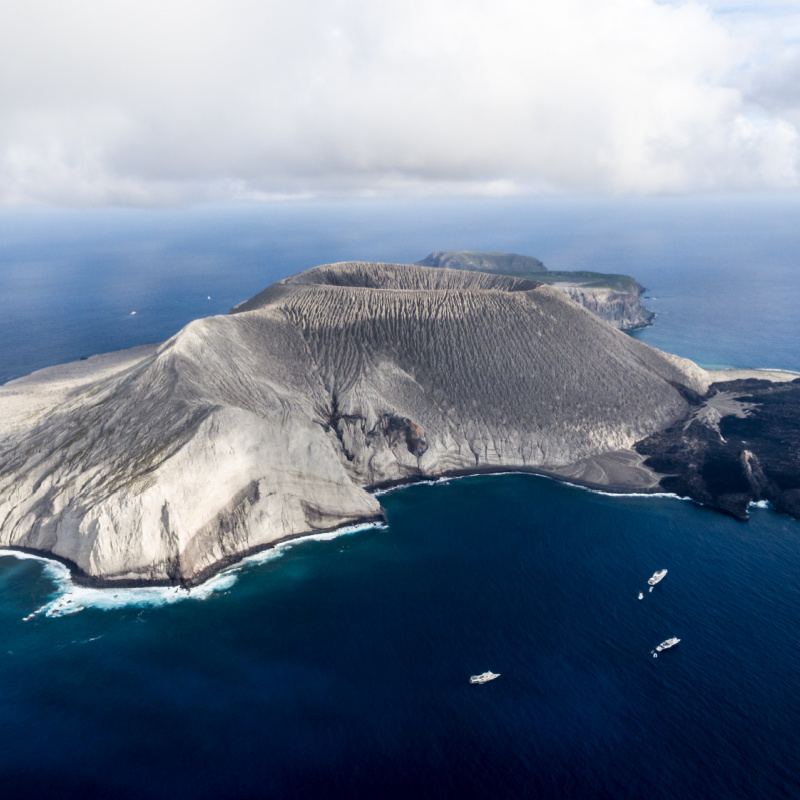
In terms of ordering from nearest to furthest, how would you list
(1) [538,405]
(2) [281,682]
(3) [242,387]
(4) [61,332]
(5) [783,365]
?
(2) [281,682] < (3) [242,387] < (1) [538,405] < (5) [783,365] < (4) [61,332]

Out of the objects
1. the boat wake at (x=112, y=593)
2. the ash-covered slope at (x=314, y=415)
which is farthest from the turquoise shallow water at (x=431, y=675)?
the ash-covered slope at (x=314, y=415)

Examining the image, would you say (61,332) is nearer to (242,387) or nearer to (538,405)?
(242,387)

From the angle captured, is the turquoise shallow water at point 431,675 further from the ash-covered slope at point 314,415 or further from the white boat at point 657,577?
the ash-covered slope at point 314,415

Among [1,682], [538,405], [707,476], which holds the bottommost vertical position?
[1,682]

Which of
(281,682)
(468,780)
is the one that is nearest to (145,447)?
(281,682)

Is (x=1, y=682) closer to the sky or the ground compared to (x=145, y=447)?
closer to the ground

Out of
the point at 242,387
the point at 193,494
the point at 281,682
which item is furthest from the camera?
the point at 242,387

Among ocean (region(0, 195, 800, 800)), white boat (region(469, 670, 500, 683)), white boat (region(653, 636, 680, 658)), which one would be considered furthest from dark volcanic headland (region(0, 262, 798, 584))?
white boat (region(653, 636, 680, 658))
